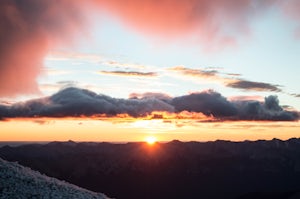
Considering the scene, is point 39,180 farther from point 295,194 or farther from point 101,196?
point 295,194

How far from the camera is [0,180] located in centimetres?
5059

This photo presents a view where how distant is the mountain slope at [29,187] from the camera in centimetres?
4806

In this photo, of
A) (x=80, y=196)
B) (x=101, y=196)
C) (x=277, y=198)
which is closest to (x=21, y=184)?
(x=80, y=196)

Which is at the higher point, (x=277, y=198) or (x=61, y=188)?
(x=61, y=188)

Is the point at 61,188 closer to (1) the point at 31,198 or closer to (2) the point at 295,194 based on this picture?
(1) the point at 31,198

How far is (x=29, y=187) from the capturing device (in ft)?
163

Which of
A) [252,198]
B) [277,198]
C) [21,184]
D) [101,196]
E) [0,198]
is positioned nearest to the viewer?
[0,198]

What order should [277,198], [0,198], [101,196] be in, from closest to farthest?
[0,198]
[101,196]
[277,198]

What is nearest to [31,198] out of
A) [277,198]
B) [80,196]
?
[80,196]

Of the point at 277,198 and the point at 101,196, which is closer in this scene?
the point at 101,196

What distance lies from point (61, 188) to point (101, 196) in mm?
5508

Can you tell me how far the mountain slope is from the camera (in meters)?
48.1

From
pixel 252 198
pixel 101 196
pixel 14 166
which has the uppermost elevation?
pixel 14 166

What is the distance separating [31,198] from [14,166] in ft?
35.8
